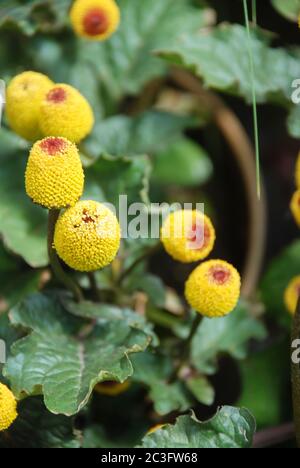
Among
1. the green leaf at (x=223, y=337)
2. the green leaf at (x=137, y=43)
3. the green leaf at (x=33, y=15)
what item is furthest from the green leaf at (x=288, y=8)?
the green leaf at (x=223, y=337)

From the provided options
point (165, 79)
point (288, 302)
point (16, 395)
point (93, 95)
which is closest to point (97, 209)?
point (16, 395)

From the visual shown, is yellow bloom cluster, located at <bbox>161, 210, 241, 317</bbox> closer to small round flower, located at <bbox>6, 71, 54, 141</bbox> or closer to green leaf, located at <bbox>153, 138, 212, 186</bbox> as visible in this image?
small round flower, located at <bbox>6, 71, 54, 141</bbox>

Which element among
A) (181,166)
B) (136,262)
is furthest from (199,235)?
(181,166)

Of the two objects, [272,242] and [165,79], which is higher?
[165,79]

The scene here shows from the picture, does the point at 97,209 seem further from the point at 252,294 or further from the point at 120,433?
the point at 252,294

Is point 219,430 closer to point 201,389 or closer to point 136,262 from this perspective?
point 201,389

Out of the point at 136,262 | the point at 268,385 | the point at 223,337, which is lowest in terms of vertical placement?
the point at 268,385
